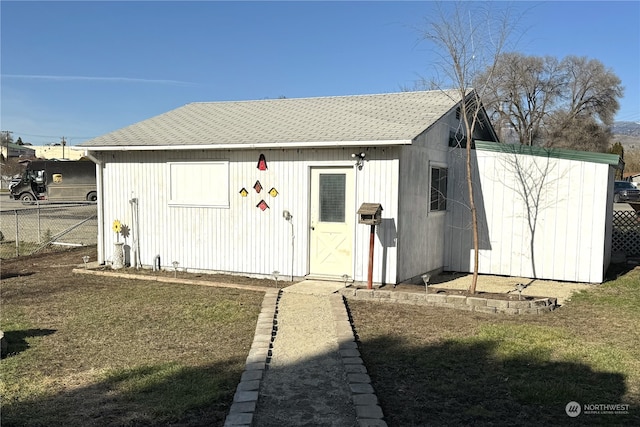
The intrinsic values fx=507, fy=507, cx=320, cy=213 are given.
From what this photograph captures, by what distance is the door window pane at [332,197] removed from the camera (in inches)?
346

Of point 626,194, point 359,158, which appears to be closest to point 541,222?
point 359,158

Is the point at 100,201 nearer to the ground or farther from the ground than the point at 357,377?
farther from the ground

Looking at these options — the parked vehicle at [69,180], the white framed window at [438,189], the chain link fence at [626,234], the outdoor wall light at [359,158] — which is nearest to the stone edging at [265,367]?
the outdoor wall light at [359,158]

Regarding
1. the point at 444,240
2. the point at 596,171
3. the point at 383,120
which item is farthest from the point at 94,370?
the point at 596,171

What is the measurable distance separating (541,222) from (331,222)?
169 inches

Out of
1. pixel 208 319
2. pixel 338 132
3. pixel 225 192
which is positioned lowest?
pixel 208 319

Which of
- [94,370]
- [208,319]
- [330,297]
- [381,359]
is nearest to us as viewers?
[94,370]

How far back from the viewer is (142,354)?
207 inches

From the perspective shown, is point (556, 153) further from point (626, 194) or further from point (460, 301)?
point (626, 194)

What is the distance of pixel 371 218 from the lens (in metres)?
7.81

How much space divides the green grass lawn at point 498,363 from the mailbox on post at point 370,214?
4.09 ft

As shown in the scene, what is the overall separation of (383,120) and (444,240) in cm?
295

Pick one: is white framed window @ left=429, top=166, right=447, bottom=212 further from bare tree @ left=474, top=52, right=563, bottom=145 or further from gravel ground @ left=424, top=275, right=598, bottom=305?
bare tree @ left=474, top=52, right=563, bottom=145

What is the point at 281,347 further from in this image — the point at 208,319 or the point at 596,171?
the point at 596,171
